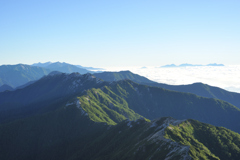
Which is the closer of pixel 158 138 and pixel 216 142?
pixel 158 138

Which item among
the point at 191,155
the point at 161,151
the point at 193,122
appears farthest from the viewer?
the point at 193,122

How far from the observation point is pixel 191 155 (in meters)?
109

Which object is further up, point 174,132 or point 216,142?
point 174,132

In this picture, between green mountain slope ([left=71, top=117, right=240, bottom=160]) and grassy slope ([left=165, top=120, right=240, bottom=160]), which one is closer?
green mountain slope ([left=71, top=117, right=240, bottom=160])

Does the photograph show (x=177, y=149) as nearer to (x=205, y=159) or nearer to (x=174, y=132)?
(x=205, y=159)

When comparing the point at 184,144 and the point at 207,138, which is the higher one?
the point at 184,144

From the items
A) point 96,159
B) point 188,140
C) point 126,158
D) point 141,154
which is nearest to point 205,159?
point 188,140

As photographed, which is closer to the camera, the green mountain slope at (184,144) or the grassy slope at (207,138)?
the green mountain slope at (184,144)

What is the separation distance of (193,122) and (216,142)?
1138 inches

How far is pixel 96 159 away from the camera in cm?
19988

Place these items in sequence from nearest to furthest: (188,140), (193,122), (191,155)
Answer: (191,155)
(188,140)
(193,122)

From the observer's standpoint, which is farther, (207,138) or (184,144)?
(207,138)

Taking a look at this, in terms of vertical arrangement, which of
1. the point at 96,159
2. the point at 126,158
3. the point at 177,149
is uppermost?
the point at 177,149

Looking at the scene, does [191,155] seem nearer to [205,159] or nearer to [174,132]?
[205,159]
